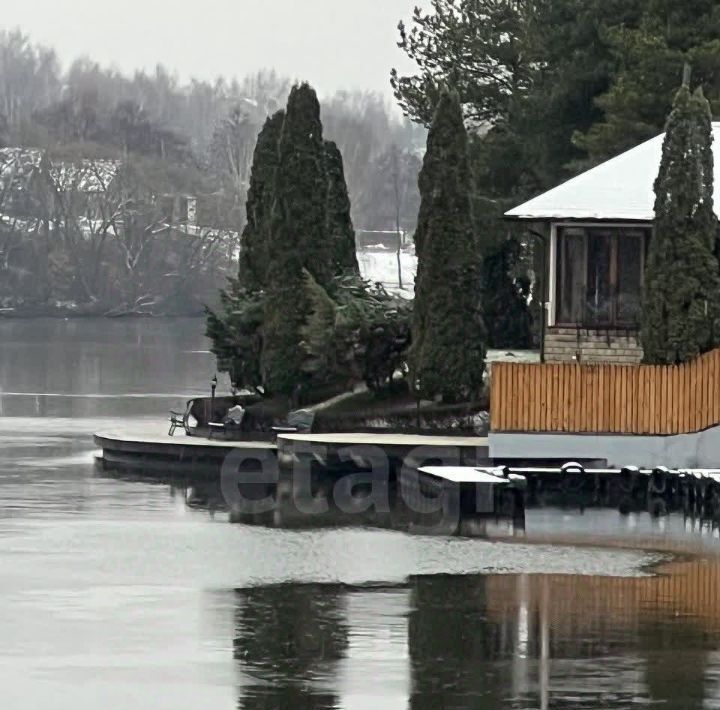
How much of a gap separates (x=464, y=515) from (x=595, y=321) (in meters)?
8.68

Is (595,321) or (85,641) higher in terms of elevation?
(595,321)

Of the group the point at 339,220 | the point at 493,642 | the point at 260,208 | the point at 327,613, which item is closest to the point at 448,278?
the point at 260,208

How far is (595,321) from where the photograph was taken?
126 feet

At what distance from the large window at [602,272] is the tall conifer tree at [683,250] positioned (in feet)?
12.7

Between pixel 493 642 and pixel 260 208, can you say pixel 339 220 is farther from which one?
pixel 493 642

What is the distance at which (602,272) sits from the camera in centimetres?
3850

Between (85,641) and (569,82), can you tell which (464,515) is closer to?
(85,641)

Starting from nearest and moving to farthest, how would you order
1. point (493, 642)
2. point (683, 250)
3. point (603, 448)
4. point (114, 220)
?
point (493, 642) < point (603, 448) < point (683, 250) < point (114, 220)

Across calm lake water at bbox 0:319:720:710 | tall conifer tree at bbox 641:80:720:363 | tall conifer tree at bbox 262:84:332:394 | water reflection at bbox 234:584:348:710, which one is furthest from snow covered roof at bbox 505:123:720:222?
water reflection at bbox 234:584:348:710

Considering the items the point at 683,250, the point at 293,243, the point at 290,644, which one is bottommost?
the point at 290,644

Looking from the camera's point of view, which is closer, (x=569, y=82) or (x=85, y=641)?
(x=85, y=641)

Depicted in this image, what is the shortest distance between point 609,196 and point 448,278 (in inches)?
119

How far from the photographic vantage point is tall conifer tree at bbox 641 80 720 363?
33.9 m

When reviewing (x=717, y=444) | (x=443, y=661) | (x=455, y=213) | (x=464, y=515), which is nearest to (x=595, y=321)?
(x=455, y=213)
